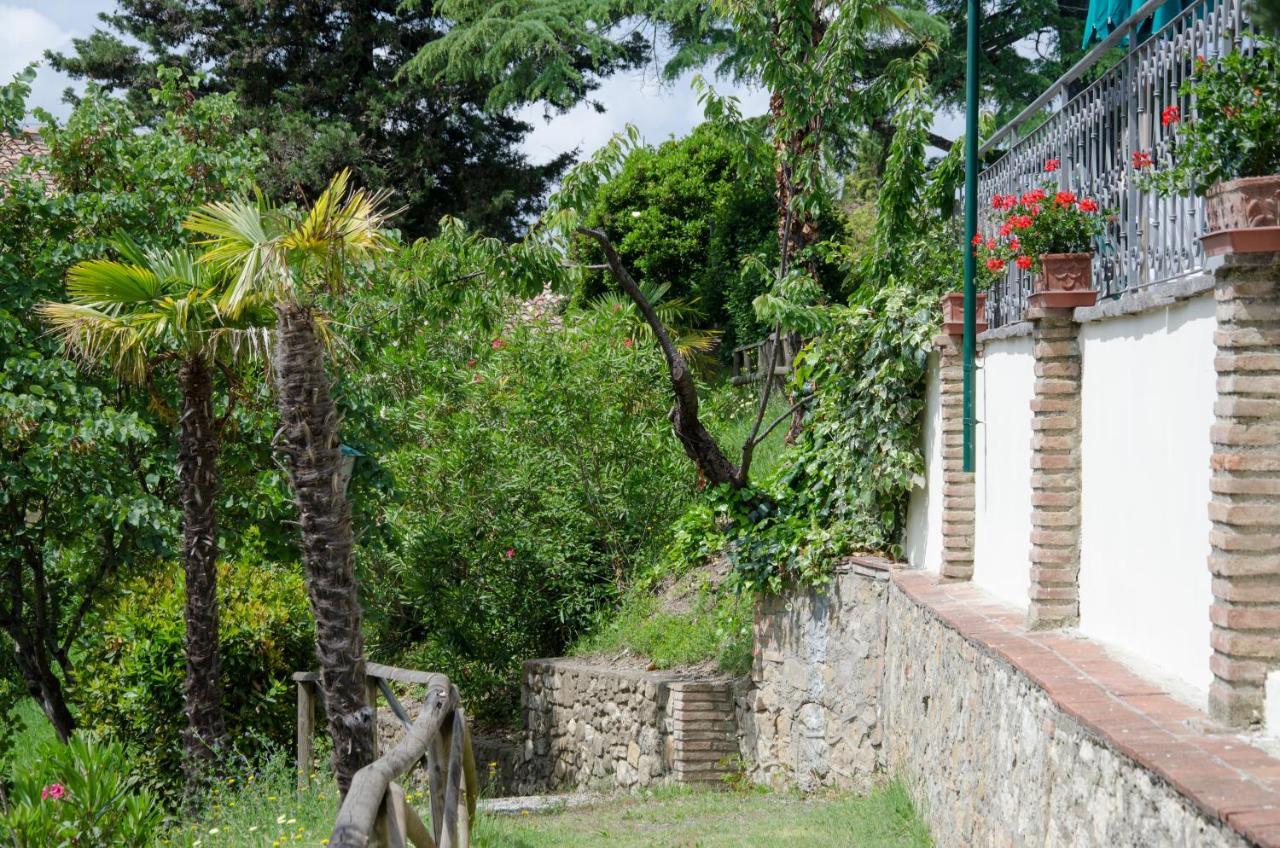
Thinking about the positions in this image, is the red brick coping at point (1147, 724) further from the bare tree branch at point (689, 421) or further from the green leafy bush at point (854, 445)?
the bare tree branch at point (689, 421)

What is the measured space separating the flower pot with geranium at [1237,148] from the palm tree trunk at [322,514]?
468 centimetres

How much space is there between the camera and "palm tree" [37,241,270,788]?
949cm

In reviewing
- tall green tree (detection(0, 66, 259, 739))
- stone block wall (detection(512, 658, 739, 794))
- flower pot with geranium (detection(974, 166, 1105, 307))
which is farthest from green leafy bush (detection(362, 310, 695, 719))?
flower pot with geranium (detection(974, 166, 1105, 307))

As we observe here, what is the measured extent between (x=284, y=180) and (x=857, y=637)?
1898cm

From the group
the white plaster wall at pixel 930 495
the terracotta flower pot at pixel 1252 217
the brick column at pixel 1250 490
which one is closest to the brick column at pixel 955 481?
the white plaster wall at pixel 930 495

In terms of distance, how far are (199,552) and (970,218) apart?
6.29 m

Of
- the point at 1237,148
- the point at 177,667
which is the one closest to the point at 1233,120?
the point at 1237,148

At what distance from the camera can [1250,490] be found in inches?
161

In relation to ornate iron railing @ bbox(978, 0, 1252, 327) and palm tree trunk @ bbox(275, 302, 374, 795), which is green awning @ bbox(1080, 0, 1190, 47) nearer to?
ornate iron railing @ bbox(978, 0, 1252, 327)

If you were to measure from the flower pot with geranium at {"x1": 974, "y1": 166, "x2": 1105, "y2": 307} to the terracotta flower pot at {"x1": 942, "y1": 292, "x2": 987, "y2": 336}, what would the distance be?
1.51 meters

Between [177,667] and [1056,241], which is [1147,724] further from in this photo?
[177,667]

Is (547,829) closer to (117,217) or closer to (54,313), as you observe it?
(54,313)

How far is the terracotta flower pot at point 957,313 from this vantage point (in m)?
8.31

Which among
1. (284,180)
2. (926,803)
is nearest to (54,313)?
(926,803)
